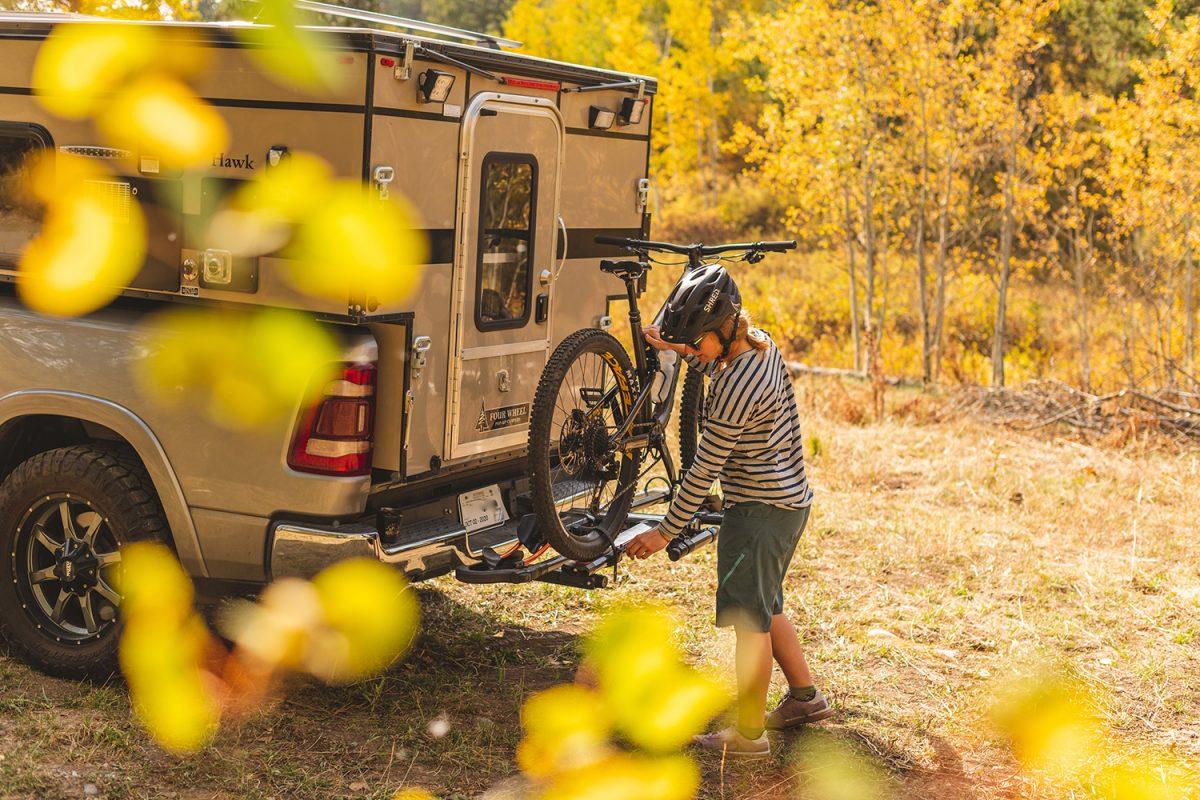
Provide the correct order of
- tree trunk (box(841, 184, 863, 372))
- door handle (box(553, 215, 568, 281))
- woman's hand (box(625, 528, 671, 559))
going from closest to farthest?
woman's hand (box(625, 528, 671, 559))
door handle (box(553, 215, 568, 281))
tree trunk (box(841, 184, 863, 372))

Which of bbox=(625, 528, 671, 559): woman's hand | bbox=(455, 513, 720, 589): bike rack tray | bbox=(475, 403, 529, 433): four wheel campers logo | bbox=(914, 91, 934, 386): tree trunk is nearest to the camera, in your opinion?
bbox=(625, 528, 671, 559): woman's hand

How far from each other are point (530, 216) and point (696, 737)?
2.21 m

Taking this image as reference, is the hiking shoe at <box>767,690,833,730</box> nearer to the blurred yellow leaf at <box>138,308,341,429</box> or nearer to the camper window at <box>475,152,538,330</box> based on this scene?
the camper window at <box>475,152,538,330</box>

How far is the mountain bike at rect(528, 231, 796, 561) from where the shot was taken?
4988 mm

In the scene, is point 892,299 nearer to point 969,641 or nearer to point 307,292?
point 969,641

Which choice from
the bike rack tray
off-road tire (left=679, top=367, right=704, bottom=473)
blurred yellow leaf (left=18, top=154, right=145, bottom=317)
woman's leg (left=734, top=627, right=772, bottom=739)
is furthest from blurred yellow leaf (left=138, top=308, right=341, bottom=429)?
off-road tire (left=679, top=367, right=704, bottom=473)

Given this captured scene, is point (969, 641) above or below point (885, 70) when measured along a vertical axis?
below

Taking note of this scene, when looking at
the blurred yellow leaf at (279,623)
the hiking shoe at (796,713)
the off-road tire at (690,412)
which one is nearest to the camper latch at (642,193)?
the off-road tire at (690,412)

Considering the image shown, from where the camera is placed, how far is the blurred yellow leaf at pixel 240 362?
4.45m

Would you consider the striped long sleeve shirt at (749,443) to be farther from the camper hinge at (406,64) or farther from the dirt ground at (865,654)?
the camper hinge at (406,64)

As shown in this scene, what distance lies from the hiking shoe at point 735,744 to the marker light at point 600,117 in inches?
106

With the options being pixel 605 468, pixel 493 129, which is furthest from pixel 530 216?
Result: pixel 605 468

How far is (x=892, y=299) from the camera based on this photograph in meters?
21.1

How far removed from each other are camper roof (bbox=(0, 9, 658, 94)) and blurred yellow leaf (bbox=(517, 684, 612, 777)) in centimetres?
249
